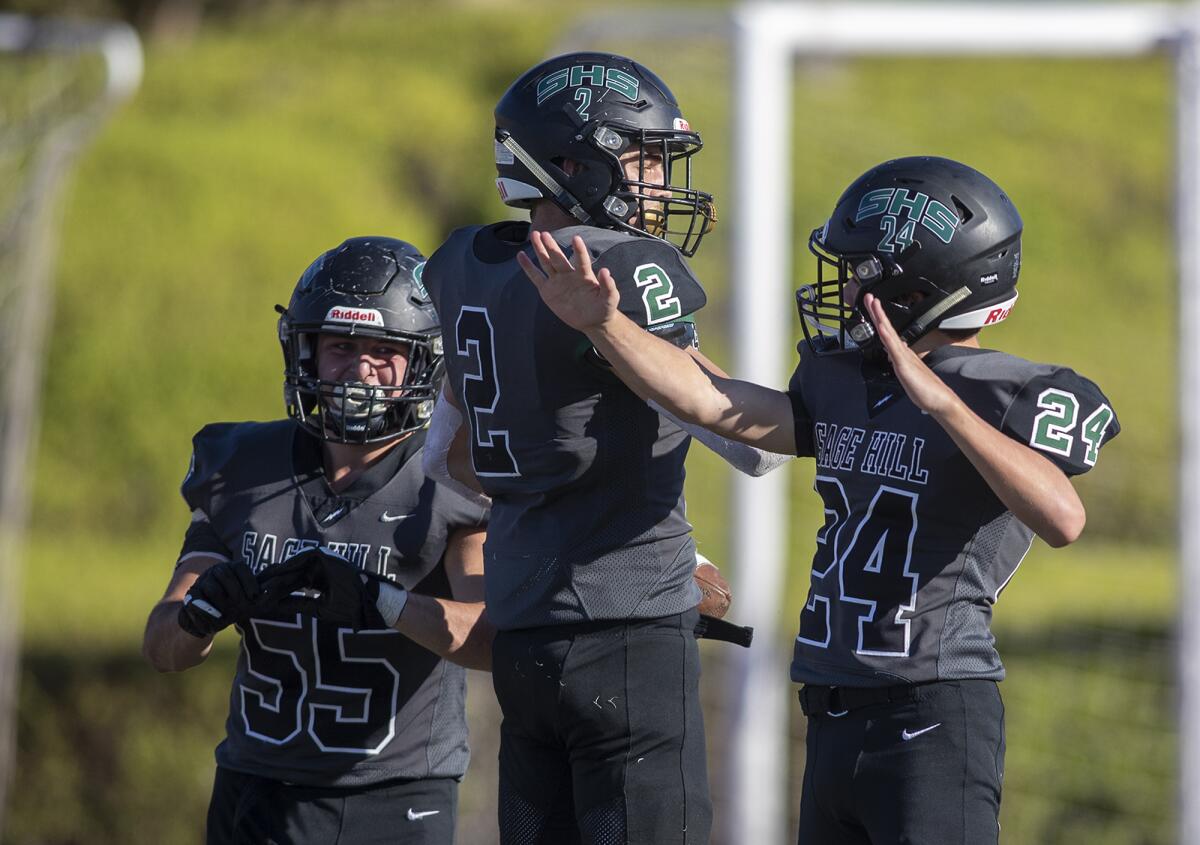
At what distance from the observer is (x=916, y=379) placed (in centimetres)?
231

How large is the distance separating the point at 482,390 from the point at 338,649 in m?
0.66

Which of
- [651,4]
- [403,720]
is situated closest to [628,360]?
[403,720]

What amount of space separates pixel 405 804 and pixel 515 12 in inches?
352

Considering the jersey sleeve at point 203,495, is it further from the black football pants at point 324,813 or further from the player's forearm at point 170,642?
the black football pants at point 324,813

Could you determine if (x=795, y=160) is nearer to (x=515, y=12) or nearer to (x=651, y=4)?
(x=515, y=12)

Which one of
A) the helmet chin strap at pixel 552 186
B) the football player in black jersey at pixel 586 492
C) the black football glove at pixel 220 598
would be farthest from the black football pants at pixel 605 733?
the helmet chin strap at pixel 552 186

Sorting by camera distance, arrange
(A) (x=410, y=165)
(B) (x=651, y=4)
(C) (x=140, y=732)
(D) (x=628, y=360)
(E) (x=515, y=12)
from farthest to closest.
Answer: (B) (x=651, y=4) < (E) (x=515, y=12) < (A) (x=410, y=165) < (C) (x=140, y=732) < (D) (x=628, y=360)

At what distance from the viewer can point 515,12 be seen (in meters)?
11.1

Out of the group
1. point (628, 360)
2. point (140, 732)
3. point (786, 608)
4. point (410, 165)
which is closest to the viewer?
point (628, 360)

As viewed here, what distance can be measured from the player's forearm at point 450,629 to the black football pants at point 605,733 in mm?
187

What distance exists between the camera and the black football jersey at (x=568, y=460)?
2.53m

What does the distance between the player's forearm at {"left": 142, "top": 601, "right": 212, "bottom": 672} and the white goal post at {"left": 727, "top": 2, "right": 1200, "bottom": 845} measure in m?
2.42

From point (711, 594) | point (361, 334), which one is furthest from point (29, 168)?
point (711, 594)

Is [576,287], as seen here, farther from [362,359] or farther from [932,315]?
[362,359]
